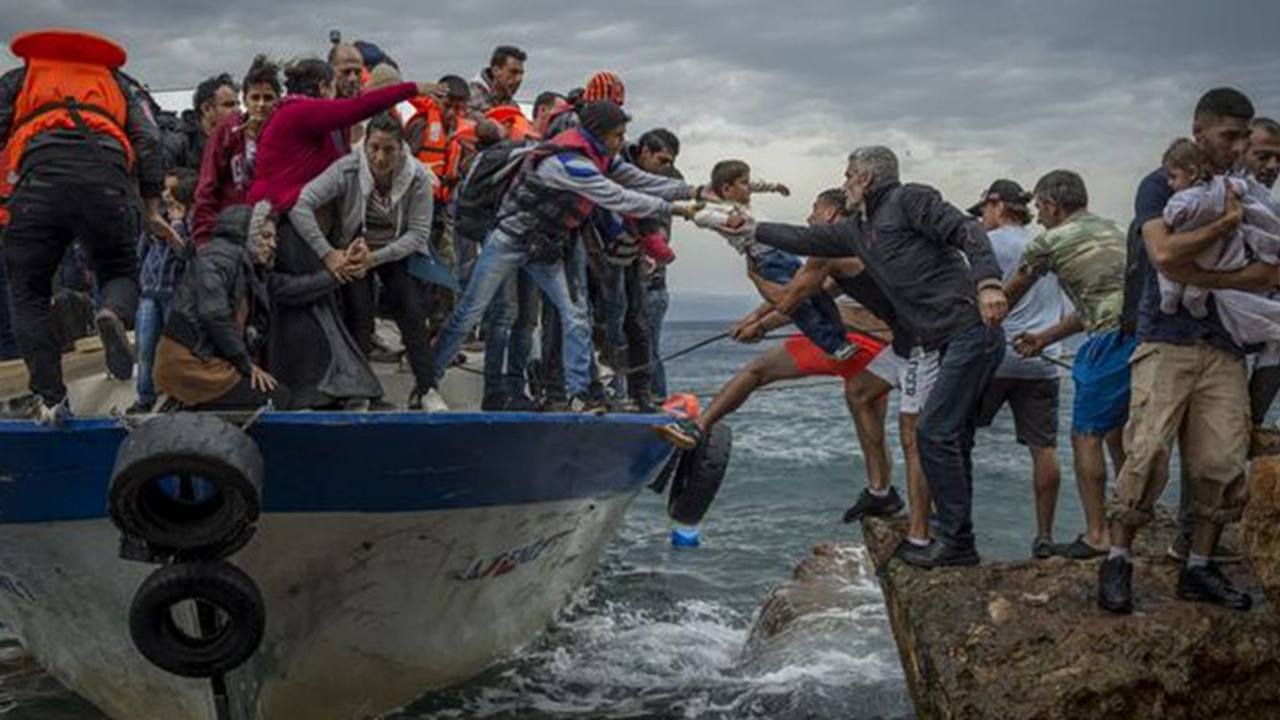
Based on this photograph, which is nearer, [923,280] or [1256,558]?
[1256,558]

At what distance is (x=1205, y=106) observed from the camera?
5.36 meters

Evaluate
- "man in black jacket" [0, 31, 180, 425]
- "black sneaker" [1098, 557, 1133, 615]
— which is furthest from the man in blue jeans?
"black sneaker" [1098, 557, 1133, 615]

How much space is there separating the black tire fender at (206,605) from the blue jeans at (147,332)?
7.68ft

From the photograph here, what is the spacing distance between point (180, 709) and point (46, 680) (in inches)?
100

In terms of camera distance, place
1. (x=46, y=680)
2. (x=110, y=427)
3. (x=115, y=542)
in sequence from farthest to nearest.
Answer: (x=46, y=680) < (x=115, y=542) < (x=110, y=427)

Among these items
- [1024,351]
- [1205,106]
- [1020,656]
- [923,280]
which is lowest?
[1020,656]

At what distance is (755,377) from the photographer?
7945 millimetres

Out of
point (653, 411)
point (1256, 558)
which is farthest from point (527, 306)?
point (1256, 558)

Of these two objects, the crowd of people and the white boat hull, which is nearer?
the crowd of people

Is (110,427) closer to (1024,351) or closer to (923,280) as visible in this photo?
(923,280)

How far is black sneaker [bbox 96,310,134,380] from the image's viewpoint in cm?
716

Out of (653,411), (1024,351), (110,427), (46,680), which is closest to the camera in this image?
(110,427)

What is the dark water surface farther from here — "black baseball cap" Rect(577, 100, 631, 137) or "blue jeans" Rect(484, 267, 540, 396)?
"black baseball cap" Rect(577, 100, 631, 137)

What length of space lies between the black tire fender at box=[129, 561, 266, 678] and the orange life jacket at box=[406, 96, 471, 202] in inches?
177
